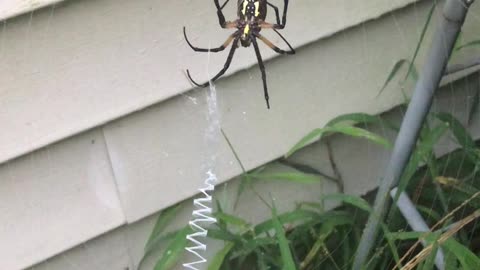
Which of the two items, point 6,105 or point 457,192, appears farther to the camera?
point 457,192

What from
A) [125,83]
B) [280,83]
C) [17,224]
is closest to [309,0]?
[280,83]

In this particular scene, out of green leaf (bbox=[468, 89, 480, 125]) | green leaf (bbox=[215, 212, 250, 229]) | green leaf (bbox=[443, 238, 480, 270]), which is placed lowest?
green leaf (bbox=[443, 238, 480, 270])

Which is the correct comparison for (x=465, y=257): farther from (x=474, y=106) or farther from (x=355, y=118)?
(x=474, y=106)

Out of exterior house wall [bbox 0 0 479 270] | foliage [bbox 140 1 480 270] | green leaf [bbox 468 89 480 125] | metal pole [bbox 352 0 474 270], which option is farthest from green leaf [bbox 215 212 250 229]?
green leaf [bbox 468 89 480 125]

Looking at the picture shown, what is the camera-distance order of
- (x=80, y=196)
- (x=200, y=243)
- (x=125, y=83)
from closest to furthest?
(x=125, y=83) → (x=80, y=196) → (x=200, y=243)

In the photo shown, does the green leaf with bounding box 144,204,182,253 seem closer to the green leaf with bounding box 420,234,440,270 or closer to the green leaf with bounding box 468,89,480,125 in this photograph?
the green leaf with bounding box 420,234,440,270

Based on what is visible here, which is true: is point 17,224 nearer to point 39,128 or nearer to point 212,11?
point 39,128

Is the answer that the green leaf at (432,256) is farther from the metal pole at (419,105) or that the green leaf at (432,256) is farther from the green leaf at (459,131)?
the green leaf at (459,131)
